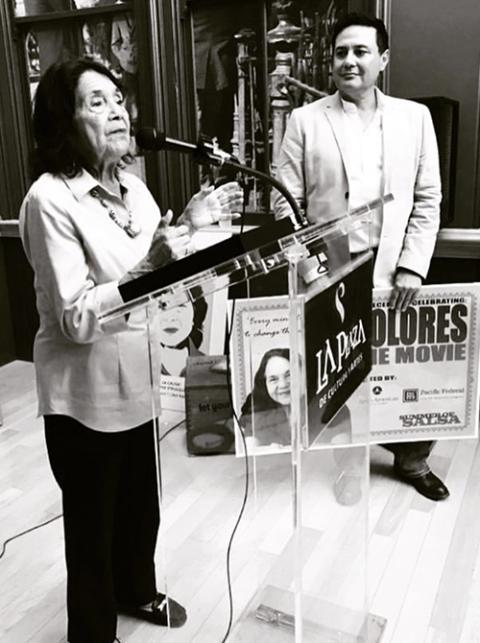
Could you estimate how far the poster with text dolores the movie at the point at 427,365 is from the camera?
7.45 ft

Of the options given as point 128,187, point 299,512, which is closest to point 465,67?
point 128,187

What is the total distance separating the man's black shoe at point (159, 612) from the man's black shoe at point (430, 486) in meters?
1.03

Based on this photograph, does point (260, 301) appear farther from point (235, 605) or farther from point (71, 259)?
point (235, 605)

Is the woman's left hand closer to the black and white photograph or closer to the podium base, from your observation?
the black and white photograph

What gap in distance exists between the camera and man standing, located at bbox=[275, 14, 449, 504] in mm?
2207

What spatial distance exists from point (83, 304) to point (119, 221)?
0.79 ft

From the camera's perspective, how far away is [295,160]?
7.55ft

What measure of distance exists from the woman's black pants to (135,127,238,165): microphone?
62 centimetres

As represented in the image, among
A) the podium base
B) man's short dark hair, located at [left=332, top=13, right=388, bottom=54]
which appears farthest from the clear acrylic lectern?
man's short dark hair, located at [left=332, top=13, right=388, bottom=54]

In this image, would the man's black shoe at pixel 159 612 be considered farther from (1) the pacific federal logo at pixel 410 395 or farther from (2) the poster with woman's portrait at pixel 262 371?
(1) the pacific federal logo at pixel 410 395

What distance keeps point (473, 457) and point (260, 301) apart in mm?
1706

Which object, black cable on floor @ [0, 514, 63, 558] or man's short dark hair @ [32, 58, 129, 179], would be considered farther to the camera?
black cable on floor @ [0, 514, 63, 558]

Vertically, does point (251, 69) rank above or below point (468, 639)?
above

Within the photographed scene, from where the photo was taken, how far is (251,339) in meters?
1.30
